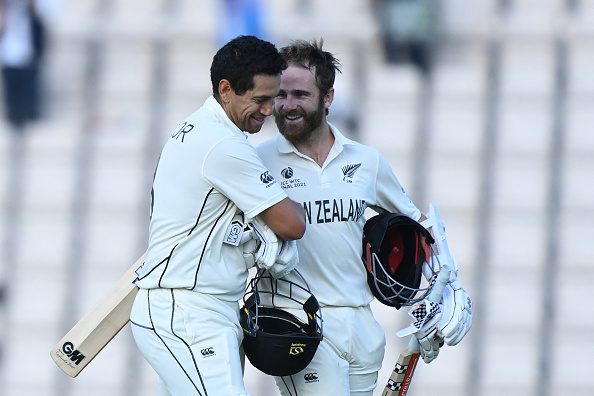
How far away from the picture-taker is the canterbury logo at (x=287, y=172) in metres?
2.97

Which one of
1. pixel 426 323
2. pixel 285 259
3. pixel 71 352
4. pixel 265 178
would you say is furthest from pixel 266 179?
pixel 71 352

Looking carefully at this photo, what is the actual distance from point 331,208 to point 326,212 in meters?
0.02

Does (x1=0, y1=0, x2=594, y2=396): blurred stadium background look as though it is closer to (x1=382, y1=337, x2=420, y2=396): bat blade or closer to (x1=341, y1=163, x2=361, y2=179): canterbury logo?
(x1=382, y1=337, x2=420, y2=396): bat blade

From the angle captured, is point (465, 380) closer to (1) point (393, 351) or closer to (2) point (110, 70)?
(1) point (393, 351)

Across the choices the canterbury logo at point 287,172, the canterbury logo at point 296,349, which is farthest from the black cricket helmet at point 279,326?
the canterbury logo at point 287,172

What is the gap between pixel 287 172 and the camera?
9.76 ft

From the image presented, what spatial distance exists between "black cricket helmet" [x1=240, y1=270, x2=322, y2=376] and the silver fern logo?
0.37m

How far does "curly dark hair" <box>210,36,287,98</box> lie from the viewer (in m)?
2.50

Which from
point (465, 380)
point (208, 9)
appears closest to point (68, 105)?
point (208, 9)

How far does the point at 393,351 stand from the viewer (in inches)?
219

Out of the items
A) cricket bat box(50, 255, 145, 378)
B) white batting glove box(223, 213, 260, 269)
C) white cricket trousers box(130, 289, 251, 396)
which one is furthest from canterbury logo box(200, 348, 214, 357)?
cricket bat box(50, 255, 145, 378)

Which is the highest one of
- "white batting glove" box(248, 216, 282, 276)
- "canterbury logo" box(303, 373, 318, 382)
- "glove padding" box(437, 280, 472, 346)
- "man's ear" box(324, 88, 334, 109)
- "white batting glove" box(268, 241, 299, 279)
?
"man's ear" box(324, 88, 334, 109)

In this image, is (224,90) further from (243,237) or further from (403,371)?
(403,371)

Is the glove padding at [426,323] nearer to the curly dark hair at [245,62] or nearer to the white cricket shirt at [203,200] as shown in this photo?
the white cricket shirt at [203,200]
